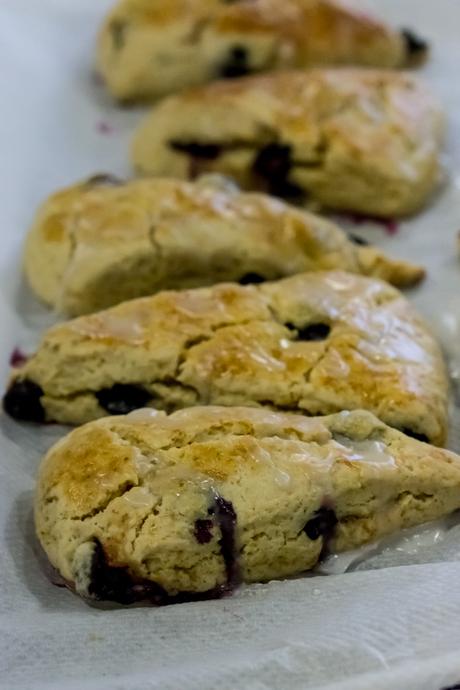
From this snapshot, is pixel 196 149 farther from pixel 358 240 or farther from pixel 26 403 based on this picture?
pixel 26 403

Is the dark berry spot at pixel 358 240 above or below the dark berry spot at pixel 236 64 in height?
below

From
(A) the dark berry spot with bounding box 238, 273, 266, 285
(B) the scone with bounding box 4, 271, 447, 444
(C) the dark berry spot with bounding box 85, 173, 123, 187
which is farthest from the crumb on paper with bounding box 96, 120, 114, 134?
(B) the scone with bounding box 4, 271, 447, 444

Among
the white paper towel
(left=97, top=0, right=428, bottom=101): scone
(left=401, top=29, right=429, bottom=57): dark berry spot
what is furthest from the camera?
(left=401, top=29, right=429, bottom=57): dark berry spot

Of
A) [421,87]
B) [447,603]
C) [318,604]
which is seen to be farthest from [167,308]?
[421,87]

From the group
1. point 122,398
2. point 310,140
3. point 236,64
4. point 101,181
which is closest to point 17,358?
point 122,398

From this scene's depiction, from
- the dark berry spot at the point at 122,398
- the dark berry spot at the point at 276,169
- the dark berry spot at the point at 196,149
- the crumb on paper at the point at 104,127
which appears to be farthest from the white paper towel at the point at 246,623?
the crumb on paper at the point at 104,127

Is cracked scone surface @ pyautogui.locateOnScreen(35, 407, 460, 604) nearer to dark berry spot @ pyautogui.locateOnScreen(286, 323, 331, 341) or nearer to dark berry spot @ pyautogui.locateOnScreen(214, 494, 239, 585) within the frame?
dark berry spot @ pyautogui.locateOnScreen(214, 494, 239, 585)

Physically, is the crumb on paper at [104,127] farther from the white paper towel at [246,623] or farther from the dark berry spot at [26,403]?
the dark berry spot at [26,403]
